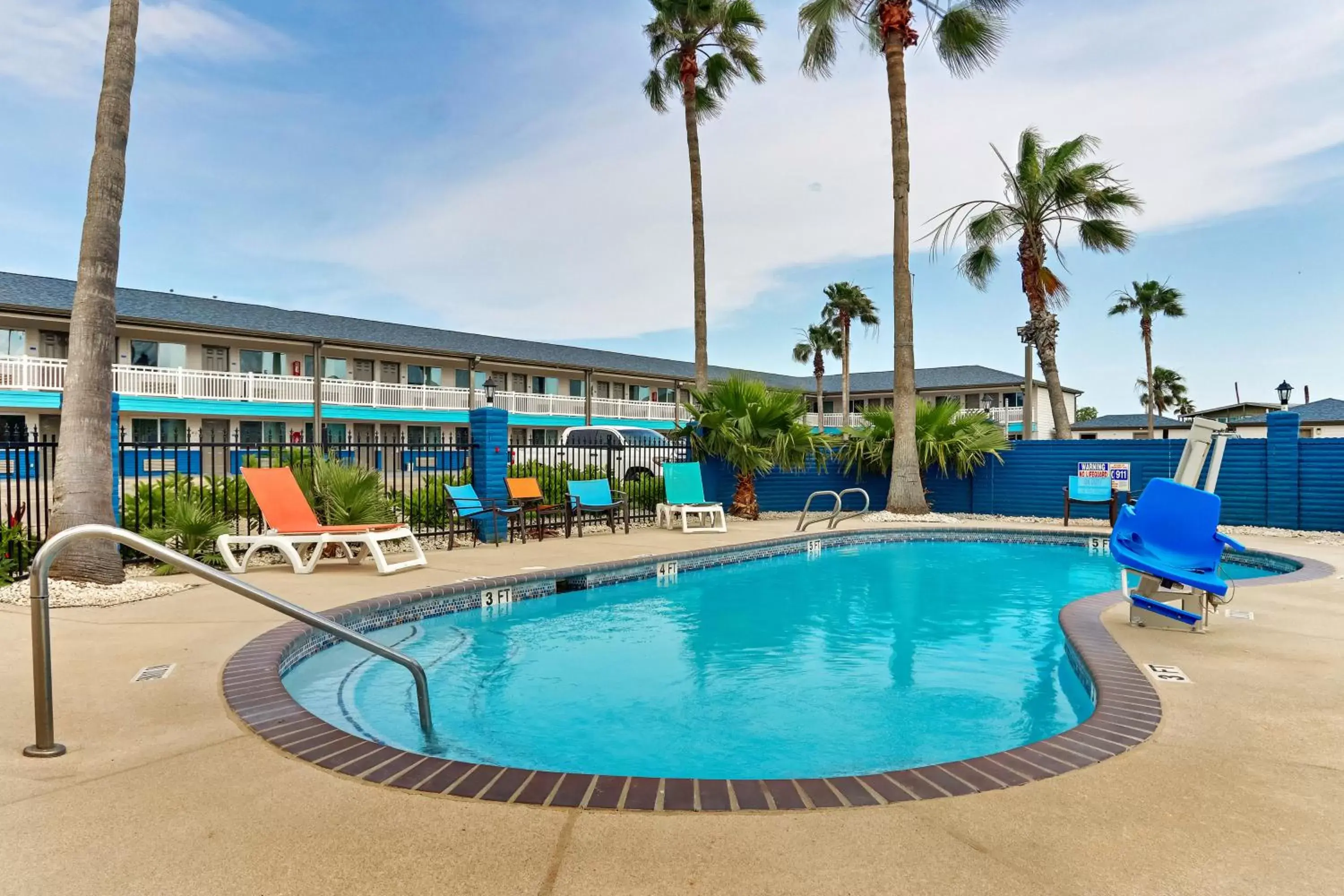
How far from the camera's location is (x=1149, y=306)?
4078cm

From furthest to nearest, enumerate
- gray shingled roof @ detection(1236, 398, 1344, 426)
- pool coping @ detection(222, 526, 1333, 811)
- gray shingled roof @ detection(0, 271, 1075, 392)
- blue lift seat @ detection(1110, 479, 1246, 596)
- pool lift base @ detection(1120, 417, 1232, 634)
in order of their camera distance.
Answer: gray shingled roof @ detection(1236, 398, 1344, 426)
gray shingled roof @ detection(0, 271, 1075, 392)
blue lift seat @ detection(1110, 479, 1246, 596)
pool lift base @ detection(1120, 417, 1232, 634)
pool coping @ detection(222, 526, 1333, 811)

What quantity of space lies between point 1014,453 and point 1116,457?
180cm

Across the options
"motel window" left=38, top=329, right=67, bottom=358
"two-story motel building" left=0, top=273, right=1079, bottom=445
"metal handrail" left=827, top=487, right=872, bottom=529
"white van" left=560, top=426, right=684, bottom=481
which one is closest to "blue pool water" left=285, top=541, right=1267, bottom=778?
"metal handrail" left=827, top=487, right=872, bottom=529

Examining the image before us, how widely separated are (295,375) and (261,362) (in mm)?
1280

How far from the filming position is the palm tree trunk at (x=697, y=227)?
56.8 feet

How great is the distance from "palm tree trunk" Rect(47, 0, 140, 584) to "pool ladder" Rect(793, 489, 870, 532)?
8634 mm

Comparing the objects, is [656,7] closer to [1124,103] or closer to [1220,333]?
[1124,103]

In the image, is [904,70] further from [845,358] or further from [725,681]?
[845,358]

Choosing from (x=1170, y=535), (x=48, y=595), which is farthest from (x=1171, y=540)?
(x=48, y=595)

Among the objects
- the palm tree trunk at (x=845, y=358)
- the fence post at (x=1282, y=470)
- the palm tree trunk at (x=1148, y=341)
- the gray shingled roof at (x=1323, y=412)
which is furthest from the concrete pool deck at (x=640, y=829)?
the palm tree trunk at (x=1148, y=341)

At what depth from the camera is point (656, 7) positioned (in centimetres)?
1781

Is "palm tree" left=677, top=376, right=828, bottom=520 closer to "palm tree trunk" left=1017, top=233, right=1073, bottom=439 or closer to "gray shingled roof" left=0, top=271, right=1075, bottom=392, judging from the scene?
"gray shingled roof" left=0, top=271, right=1075, bottom=392

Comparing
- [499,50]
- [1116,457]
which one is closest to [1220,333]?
[1116,457]

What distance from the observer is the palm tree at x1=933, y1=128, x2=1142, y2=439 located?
749 inches
